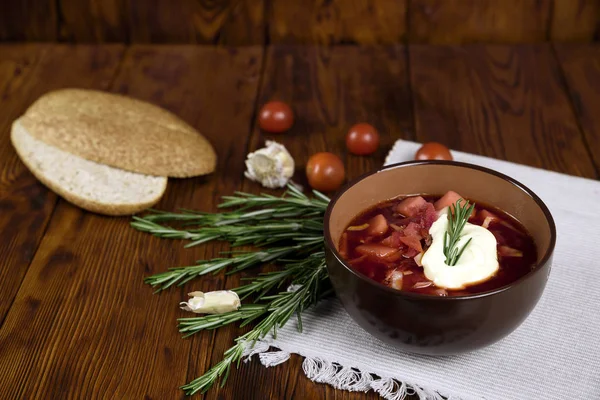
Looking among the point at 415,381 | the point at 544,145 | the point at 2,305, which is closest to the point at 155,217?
the point at 2,305

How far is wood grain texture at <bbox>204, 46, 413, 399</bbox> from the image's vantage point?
8.21 feet

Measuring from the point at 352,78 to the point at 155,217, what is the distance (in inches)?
44.4

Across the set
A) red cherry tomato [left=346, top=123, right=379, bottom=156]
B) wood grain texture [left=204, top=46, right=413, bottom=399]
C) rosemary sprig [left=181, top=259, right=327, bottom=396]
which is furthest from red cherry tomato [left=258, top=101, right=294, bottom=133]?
rosemary sprig [left=181, top=259, right=327, bottom=396]

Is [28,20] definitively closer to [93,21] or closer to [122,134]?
[93,21]

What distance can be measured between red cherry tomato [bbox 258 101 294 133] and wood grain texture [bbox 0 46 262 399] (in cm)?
8

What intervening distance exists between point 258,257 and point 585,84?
1595mm

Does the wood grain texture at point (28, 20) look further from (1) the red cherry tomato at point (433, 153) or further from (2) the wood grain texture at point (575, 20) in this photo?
(2) the wood grain texture at point (575, 20)

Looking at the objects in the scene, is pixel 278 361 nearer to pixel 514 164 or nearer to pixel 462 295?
pixel 462 295

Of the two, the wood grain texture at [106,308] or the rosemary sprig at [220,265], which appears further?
the rosemary sprig at [220,265]

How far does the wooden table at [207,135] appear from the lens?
65.8 inches

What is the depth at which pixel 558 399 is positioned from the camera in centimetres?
153

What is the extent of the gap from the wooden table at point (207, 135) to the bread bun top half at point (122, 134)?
3.4 inches

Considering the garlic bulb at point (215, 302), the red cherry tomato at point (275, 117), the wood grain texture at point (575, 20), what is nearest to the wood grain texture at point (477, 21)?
the wood grain texture at point (575, 20)

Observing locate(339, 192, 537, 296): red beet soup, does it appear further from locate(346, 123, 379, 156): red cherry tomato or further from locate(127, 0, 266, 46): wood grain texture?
locate(127, 0, 266, 46): wood grain texture
